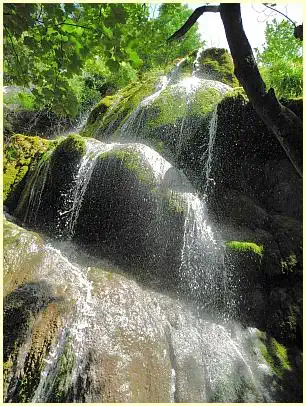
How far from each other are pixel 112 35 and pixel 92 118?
27.2 feet

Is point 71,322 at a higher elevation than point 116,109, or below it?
below

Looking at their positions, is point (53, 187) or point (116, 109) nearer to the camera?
point (53, 187)

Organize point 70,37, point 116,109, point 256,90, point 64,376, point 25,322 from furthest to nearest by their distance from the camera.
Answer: point 116,109, point 70,37, point 25,322, point 64,376, point 256,90

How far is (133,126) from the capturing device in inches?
384

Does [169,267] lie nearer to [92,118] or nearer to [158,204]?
[158,204]

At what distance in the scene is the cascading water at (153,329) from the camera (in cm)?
405

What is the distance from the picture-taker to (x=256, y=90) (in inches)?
123

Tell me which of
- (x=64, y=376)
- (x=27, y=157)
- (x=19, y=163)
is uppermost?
(x=27, y=157)

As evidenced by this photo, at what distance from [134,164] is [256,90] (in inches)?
153

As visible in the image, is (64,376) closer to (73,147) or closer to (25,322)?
(25,322)

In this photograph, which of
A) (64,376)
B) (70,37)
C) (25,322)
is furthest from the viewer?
(70,37)

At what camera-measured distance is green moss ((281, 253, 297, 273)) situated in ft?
19.9

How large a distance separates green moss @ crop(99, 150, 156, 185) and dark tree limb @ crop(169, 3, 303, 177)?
361 centimetres

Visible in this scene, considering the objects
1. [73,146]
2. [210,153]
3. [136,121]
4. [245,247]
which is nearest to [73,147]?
[73,146]
